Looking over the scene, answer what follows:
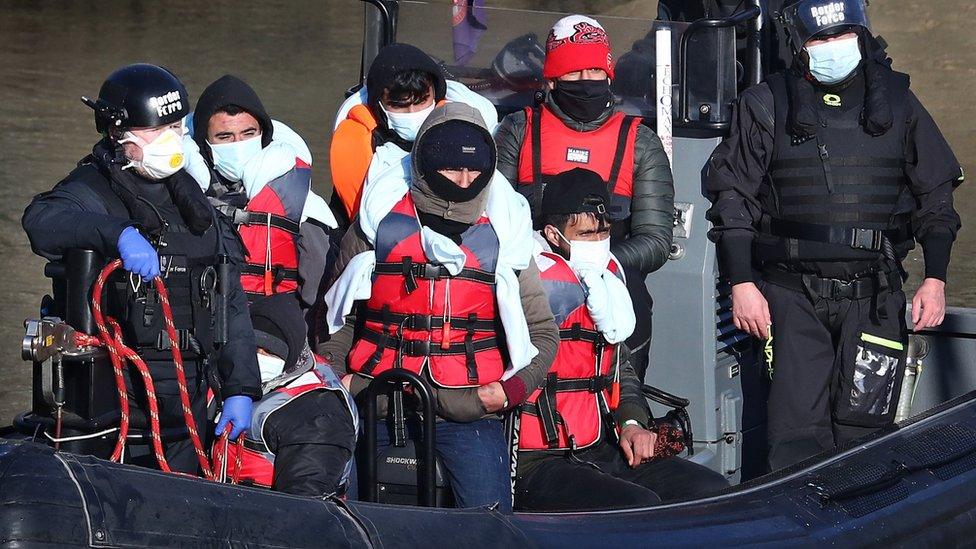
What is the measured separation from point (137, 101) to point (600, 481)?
1485mm

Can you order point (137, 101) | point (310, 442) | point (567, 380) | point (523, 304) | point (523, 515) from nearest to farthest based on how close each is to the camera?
point (523, 515)
point (137, 101)
point (310, 442)
point (523, 304)
point (567, 380)

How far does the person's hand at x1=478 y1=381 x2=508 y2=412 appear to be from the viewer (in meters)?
3.69

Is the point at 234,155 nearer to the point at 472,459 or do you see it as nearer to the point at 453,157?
the point at 453,157

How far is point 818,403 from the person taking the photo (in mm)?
4383

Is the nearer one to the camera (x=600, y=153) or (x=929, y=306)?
(x=929, y=306)

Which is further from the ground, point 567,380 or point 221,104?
point 221,104

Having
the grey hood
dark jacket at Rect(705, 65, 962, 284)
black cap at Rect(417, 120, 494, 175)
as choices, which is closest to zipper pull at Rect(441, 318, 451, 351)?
the grey hood

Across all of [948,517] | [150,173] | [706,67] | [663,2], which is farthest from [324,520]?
[663,2]

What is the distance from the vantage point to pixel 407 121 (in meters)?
4.23

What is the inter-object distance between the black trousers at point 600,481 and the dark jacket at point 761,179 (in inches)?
26.5

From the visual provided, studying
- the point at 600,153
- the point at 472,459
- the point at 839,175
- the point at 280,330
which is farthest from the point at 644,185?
the point at 280,330

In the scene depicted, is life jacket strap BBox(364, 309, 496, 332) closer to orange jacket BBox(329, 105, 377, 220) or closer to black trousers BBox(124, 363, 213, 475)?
black trousers BBox(124, 363, 213, 475)

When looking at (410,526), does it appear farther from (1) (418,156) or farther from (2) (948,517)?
(2) (948,517)

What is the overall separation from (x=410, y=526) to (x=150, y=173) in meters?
1.06
